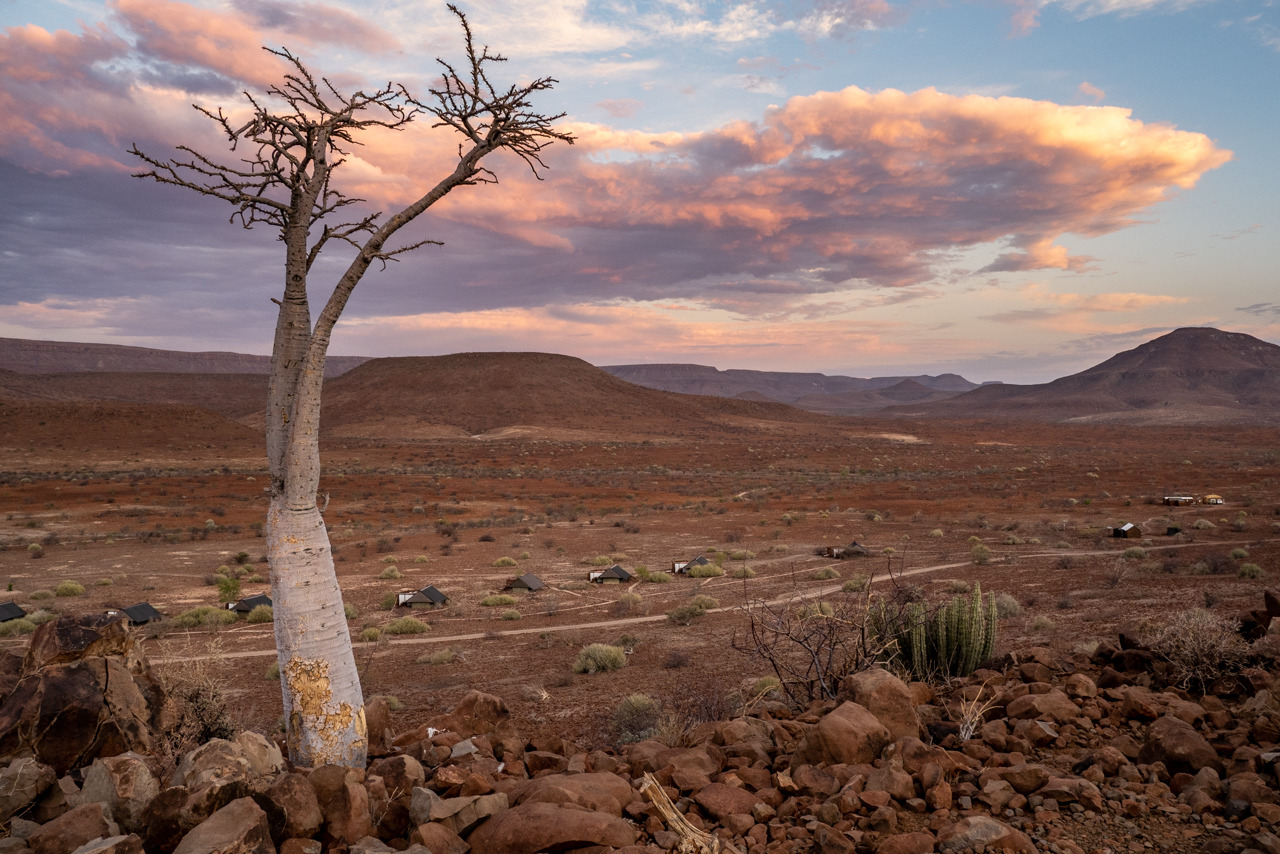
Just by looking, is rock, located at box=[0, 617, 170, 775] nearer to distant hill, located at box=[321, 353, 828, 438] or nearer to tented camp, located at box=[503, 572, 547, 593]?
tented camp, located at box=[503, 572, 547, 593]

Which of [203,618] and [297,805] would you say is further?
[203,618]

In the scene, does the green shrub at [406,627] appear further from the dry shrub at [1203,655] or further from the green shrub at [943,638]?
the dry shrub at [1203,655]

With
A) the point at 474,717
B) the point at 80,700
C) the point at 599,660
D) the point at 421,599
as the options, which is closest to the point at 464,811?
the point at 474,717

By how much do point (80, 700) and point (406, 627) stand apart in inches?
363

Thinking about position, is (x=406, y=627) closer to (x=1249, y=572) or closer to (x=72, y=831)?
(x=72, y=831)

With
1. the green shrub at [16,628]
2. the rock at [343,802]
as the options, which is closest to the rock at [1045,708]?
the rock at [343,802]

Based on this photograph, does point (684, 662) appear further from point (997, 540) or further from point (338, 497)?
point (338, 497)

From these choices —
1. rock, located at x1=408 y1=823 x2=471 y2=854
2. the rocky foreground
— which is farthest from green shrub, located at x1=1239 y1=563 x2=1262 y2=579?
rock, located at x1=408 y1=823 x2=471 y2=854

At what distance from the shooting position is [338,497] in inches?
1489

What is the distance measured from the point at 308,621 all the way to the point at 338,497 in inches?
1418

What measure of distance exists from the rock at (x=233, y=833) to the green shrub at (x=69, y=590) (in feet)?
59.0

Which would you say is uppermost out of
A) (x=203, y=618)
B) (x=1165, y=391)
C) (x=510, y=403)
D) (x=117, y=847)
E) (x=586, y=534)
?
Answer: (x=1165, y=391)

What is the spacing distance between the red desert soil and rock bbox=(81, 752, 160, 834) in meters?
2.42

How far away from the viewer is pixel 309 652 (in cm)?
482
